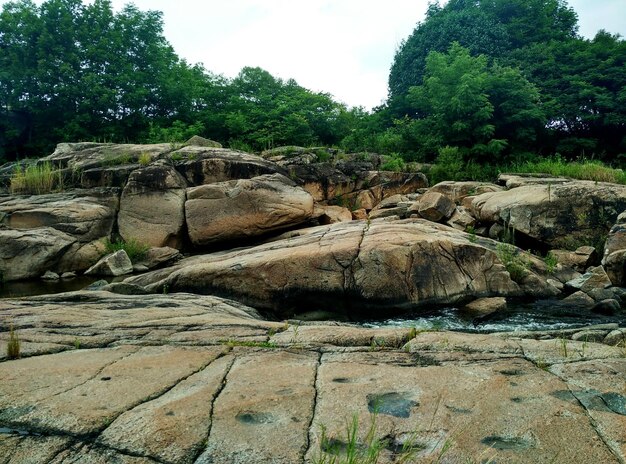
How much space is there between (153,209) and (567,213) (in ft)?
34.7

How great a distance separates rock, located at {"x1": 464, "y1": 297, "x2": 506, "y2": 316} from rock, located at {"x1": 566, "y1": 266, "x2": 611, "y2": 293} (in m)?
1.95

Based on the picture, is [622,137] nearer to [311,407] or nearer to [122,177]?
[122,177]

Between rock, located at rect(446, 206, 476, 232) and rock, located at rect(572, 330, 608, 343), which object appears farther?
rock, located at rect(446, 206, 476, 232)

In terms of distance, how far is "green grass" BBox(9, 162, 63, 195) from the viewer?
1180 centimetres

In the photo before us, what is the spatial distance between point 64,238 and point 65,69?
50.8ft

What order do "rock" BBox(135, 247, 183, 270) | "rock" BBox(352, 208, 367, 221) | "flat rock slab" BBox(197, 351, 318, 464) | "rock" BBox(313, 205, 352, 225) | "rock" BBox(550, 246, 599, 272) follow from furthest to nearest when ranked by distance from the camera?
"rock" BBox(352, 208, 367, 221), "rock" BBox(313, 205, 352, 225), "rock" BBox(135, 247, 183, 270), "rock" BBox(550, 246, 599, 272), "flat rock slab" BBox(197, 351, 318, 464)

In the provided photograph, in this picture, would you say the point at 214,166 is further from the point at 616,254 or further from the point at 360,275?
the point at 616,254

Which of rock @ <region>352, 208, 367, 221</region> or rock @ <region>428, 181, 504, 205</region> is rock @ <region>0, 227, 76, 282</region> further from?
rock @ <region>428, 181, 504, 205</region>

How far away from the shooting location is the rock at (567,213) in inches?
385

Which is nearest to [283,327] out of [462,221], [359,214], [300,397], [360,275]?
[300,397]

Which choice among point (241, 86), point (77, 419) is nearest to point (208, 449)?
point (77, 419)

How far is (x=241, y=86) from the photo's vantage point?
74.5 ft

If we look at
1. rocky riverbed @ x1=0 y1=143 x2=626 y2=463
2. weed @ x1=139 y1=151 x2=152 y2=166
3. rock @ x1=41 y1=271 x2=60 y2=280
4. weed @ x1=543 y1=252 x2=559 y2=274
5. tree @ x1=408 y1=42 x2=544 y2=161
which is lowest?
rock @ x1=41 y1=271 x2=60 y2=280

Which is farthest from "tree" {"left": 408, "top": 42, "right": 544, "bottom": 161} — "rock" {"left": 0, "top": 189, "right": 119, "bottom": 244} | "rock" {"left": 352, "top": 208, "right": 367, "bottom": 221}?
"rock" {"left": 0, "top": 189, "right": 119, "bottom": 244}
